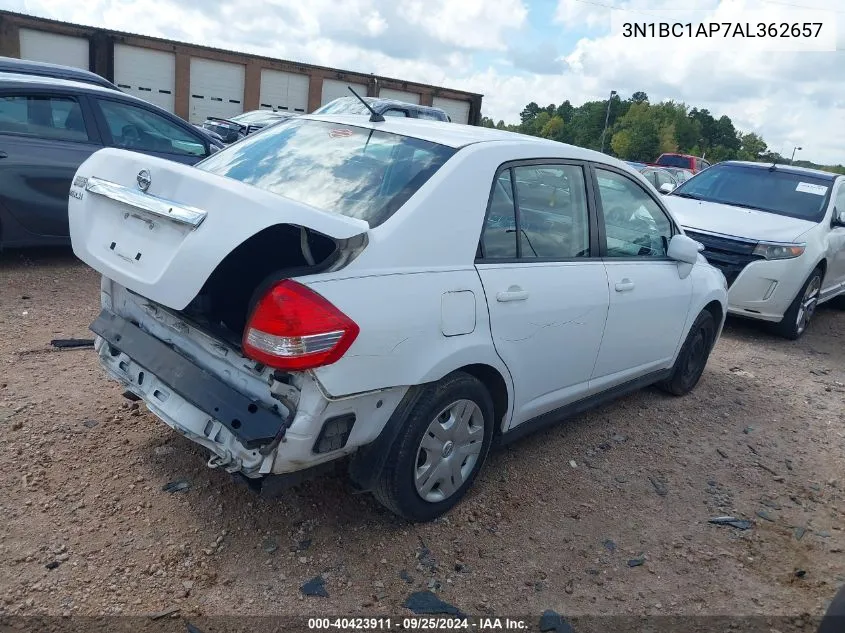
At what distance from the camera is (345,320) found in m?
2.45

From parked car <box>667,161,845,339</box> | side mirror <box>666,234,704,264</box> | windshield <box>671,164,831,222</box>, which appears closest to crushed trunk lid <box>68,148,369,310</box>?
side mirror <box>666,234,704,264</box>

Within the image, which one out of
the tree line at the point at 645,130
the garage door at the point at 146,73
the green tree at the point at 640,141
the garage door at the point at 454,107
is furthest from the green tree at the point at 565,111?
the garage door at the point at 146,73

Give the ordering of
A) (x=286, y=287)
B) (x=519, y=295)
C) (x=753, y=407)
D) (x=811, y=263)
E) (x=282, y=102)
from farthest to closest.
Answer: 1. (x=282, y=102)
2. (x=811, y=263)
3. (x=753, y=407)
4. (x=519, y=295)
5. (x=286, y=287)

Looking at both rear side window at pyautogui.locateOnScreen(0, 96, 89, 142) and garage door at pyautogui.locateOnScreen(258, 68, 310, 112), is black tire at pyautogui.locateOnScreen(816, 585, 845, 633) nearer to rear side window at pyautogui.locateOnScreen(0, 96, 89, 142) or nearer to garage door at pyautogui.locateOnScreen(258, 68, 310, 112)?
rear side window at pyautogui.locateOnScreen(0, 96, 89, 142)

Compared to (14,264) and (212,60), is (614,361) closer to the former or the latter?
(14,264)

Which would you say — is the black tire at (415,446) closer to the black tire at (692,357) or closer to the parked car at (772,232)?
the black tire at (692,357)

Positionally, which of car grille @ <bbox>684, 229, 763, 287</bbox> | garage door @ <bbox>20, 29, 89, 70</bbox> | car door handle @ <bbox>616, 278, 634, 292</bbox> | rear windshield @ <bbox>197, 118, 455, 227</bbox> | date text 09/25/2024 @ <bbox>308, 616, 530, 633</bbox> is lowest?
date text 09/25/2024 @ <bbox>308, 616, 530, 633</bbox>

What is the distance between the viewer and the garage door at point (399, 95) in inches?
1367

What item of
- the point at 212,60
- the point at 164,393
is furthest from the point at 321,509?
the point at 212,60

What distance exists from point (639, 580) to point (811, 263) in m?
5.27

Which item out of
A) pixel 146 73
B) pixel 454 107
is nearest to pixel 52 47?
pixel 146 73

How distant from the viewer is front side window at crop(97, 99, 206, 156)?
6.49 meters

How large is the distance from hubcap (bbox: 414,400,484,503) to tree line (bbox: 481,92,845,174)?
227 ft

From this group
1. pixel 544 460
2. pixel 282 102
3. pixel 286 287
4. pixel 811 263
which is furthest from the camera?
pixel 282 102
